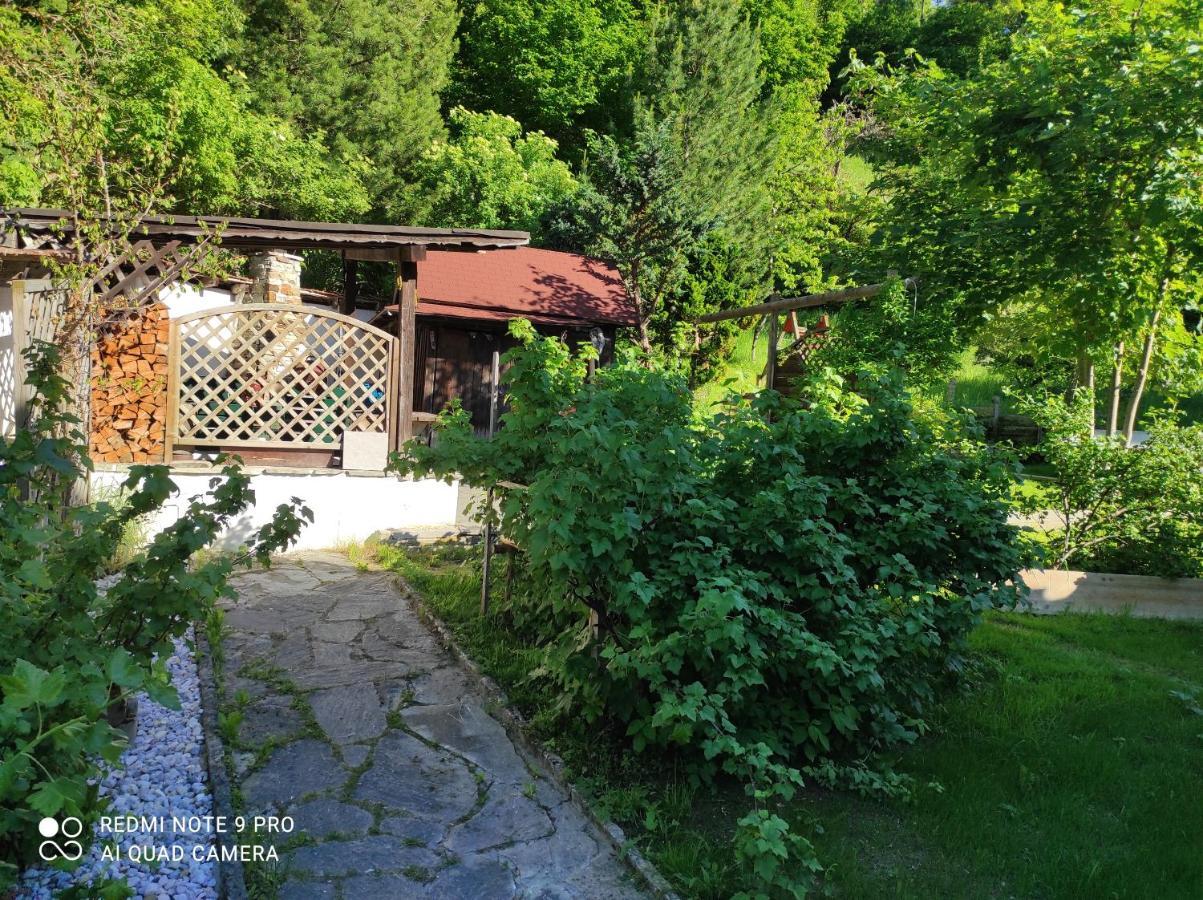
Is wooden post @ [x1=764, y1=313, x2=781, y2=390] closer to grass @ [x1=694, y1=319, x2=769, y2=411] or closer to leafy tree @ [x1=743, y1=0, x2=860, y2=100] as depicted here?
grass @ [x1=694, y1=319, x2=769, y2=411]

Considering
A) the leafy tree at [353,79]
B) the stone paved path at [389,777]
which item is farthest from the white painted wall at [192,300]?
the leafy tree at [353,79]

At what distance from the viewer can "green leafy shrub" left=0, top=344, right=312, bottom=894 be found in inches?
67.4

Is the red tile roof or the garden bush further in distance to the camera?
the red tile roof

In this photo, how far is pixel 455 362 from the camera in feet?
46.1

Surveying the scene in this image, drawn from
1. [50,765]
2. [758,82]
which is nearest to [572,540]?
[50,765]

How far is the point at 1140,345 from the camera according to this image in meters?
8.58

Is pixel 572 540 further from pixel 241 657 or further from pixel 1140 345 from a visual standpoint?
pixel 1140 345

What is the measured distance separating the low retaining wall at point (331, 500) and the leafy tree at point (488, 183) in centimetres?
1083

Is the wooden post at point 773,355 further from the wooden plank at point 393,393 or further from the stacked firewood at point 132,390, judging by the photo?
the stacked firewood at point 132,390

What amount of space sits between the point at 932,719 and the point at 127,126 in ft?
47.3

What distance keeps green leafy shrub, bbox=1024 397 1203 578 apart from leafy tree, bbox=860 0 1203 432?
34.9 inches

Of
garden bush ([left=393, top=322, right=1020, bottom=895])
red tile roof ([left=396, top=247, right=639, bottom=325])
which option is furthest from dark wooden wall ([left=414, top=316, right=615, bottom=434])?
garden bush ([left=393, top=322, right=1020, bottom=895])

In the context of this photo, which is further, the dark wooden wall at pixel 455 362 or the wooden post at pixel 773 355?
the dark wooden wall at pixel 455 362

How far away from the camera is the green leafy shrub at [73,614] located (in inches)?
67.4
